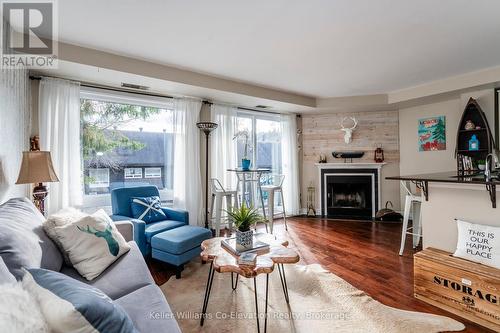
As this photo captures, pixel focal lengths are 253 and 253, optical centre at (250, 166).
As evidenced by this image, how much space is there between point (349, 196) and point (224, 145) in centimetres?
291

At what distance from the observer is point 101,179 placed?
3.43m

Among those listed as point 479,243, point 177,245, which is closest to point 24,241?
point 177,245

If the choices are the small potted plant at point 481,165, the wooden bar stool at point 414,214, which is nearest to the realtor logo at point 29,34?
the wooden bar stool at point 414,214

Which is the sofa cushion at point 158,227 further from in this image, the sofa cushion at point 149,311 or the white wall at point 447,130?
the white wall at point 447,130

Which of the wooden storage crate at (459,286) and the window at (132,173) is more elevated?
the window at (132,173)

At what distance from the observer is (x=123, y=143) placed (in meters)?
3.58

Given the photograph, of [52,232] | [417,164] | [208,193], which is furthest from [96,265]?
[417,164]

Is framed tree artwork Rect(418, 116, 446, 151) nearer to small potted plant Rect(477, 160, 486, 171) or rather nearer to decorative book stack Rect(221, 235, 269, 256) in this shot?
small potted plant Rect(477, 160, 486, 171)

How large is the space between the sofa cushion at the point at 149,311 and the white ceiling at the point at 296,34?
2.05m

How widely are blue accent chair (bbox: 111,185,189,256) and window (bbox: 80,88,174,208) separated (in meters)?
0.47

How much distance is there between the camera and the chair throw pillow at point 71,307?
763 millimetres

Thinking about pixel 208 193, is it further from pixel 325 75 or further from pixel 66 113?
pixel 325 75

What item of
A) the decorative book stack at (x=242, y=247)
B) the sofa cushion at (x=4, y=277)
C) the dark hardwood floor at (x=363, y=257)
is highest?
→ the sofa cushion at (x=4, y=277)

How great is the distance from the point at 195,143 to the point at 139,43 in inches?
65.8
